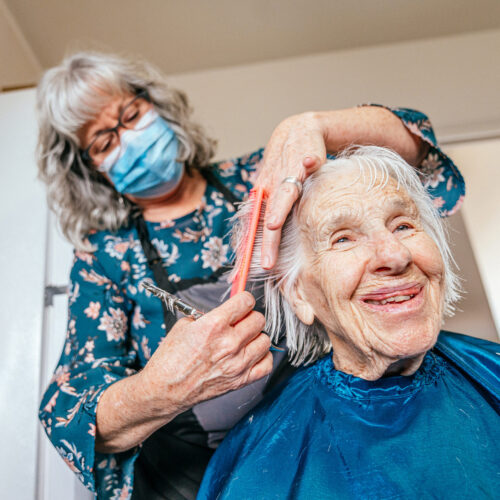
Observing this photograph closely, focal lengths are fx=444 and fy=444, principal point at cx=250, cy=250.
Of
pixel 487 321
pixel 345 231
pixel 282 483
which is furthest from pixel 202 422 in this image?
pixel 487 321

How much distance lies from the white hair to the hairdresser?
0.06m

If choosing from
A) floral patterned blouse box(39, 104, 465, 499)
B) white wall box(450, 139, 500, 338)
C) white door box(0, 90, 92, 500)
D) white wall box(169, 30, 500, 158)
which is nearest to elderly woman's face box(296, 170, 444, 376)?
floral patterned blouse box(39, 104, 465, 499)

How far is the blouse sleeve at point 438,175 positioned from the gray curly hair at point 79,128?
0.68 meters

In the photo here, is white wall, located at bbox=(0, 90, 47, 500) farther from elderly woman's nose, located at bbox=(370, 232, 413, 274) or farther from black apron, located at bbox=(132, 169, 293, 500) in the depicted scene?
elderly woman's nose, located at bbox=(370, 232, 413, 274)

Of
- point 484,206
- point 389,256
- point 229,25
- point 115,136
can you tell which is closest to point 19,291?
point 115,136

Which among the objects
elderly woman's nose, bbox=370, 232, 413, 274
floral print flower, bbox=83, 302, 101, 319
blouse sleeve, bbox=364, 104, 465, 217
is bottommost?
floral print flower, bbox=83, 302, 101, 319

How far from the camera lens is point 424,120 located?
3.81ft

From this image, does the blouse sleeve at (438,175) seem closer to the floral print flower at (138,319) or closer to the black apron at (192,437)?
the black apron at (192,437)

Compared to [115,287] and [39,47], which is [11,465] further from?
[39,47]

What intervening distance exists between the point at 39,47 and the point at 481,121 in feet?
8.10

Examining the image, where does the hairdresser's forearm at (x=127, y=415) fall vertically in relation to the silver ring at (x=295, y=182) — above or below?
below

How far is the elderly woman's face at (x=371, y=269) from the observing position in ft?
2.68

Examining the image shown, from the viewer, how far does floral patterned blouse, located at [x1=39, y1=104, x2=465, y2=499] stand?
0.95m

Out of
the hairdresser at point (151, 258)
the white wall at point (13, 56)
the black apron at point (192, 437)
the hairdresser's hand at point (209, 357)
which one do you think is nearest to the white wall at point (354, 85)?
the white wall at point (13, 56)
